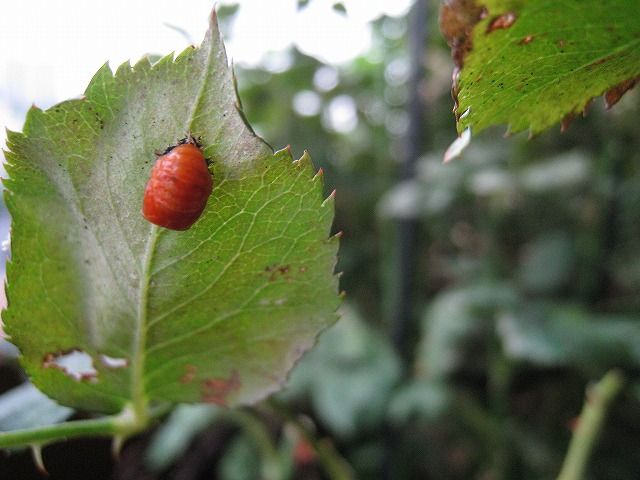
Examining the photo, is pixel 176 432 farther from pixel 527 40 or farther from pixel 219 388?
pixel 527 40

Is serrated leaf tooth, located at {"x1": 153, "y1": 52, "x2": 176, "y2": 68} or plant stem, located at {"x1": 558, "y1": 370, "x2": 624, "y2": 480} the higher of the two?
serrated leaf tooth, located at {"x1": 153, "y1": 52, "x2": 176, "y2": 68}

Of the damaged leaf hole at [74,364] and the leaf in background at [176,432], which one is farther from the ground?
the damaged leaf hole at [74,364]

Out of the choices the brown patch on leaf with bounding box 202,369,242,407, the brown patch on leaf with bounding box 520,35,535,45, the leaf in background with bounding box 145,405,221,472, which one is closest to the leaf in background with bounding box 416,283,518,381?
the leaf in background with bounding box 145,405,221,472

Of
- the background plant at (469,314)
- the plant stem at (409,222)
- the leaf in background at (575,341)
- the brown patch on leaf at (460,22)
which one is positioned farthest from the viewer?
the plant stem at (409,222)

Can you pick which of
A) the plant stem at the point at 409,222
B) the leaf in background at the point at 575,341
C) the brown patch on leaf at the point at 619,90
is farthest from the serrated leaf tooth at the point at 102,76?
the plant stem at the point at 409,222

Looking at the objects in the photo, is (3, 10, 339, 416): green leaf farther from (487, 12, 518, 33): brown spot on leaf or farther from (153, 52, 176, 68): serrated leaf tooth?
(487, 12, 518, 33): brown spot on leaf

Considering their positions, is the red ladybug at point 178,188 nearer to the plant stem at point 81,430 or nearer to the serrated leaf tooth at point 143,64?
the serrated leaf tooth at point 143,64

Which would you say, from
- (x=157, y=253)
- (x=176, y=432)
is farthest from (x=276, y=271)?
(x=176, y=432)
